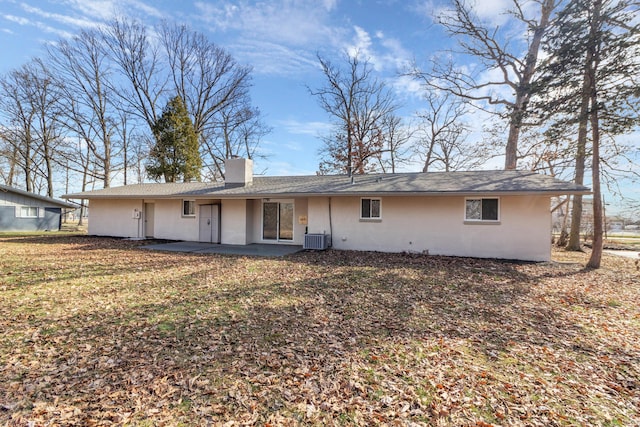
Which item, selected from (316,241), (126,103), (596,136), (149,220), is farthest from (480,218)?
(126,103)

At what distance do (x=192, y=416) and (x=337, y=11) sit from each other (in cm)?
1641

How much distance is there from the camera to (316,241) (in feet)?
37.8

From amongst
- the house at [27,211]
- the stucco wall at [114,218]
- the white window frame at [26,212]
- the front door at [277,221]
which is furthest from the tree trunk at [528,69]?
the white window frame at [26,212]

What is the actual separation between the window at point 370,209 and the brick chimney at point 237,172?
6046 mm

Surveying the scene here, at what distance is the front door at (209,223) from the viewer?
44.4 ft

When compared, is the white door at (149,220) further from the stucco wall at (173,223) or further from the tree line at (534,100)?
the tree line at (534,100)

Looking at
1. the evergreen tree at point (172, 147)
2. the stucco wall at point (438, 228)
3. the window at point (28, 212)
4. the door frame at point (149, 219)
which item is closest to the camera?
the stucco wall at point (438, 228)

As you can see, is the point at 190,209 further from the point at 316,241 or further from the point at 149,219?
the point at 316,241

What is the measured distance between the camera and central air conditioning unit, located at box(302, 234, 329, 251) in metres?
11.5

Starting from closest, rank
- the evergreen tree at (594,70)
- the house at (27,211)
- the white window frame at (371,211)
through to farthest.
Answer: the evergreen tree at (594,70) → the white window frame at (371,211) → the house at (27,211)

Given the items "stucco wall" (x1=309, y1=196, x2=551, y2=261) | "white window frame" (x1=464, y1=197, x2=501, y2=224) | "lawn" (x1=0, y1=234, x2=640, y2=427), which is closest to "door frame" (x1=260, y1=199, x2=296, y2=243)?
"stucco wall" (x1=309, y1=196, x2=551, y2=261)

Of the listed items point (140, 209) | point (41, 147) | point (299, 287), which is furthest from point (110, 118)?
point (299, 287)

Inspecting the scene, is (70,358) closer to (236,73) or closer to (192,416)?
(192,416)

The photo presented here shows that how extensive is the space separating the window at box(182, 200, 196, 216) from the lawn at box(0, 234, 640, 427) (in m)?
7.19
